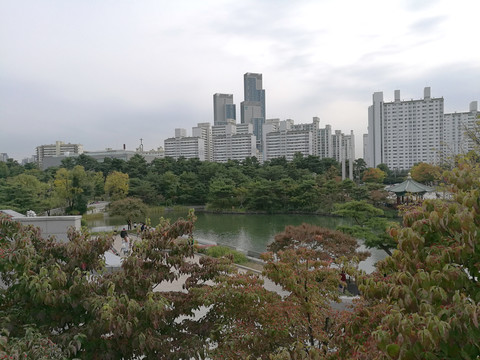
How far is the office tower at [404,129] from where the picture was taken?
7156 cm

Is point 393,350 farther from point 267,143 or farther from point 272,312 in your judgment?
point 267,143

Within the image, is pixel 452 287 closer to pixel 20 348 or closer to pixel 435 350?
pixel 435 350

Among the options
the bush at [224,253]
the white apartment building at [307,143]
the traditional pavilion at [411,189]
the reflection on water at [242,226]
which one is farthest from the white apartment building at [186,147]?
the bush at [224,253]

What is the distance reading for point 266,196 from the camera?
32125mm

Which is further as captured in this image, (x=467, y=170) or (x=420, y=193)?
(x=420, y=193)

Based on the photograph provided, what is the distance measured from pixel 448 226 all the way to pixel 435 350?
2.56ft

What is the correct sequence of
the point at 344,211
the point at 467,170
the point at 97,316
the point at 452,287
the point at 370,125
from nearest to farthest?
the point at 452,287
the point at 467,170
the point at 97,316
the point at 344,211
the point at 370,125

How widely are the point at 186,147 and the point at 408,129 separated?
53.8m

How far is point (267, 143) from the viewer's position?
92250mm

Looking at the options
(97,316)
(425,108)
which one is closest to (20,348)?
(97,316)

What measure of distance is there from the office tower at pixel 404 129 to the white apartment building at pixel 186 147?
42.9 metres

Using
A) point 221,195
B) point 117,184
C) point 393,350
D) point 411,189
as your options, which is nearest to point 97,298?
point 393,350

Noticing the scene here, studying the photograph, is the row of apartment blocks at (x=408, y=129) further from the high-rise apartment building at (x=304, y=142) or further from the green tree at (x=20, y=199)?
the green tree at (x=20, y=199)

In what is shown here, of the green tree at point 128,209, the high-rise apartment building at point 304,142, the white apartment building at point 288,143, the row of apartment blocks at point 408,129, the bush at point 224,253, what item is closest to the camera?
the bush at point 224,253
